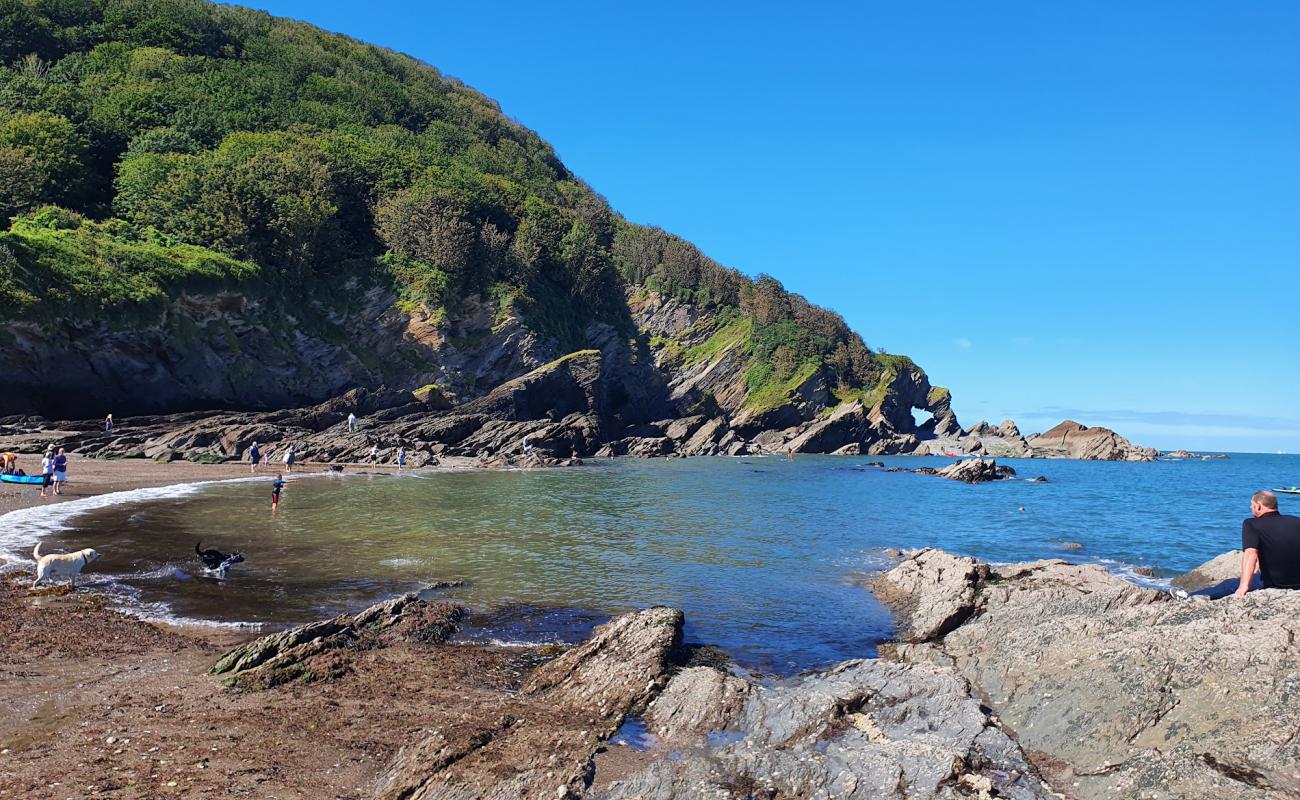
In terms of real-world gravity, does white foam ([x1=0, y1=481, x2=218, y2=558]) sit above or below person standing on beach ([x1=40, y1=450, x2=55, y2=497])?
below

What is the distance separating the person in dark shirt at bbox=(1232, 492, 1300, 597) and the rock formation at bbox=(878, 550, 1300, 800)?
0.89m

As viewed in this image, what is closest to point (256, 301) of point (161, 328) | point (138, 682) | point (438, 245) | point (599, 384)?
point (161, 328)

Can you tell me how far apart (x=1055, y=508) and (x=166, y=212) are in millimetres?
66273

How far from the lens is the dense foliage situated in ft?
167

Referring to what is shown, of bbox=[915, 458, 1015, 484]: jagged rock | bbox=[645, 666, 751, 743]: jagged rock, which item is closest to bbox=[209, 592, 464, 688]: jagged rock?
bbox=[645, 666, 751, 743]: jagged rock

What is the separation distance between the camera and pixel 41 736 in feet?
24.2

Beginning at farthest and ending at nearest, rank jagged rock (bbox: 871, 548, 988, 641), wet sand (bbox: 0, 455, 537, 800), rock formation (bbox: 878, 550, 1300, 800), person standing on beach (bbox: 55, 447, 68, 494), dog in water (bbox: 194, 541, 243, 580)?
person standing on beach (bbox: 55, 447, 68, 494) → dog in water (bbox: 194, 541, 243, 580) → jagged rock (bbox: 871, 548, 988, 641) → wet sand (bbox: 0, 455, 537, 800) → rock formation (bbox: 878, 550, 1300, 800)

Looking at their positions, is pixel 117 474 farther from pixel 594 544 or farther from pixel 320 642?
pixel 320 642

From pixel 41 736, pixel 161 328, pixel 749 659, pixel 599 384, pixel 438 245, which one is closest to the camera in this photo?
pixel 41 736

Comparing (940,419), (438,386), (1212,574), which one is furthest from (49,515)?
(940,419)

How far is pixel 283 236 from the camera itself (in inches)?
2211

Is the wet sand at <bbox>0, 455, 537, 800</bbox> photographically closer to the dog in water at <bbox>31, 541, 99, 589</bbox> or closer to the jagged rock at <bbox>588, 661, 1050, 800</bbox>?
the dog in water at <bbox>31, 541, 99, 589</bbox>

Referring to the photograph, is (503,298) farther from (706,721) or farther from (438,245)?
(706,721)

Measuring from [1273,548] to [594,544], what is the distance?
1670cm
